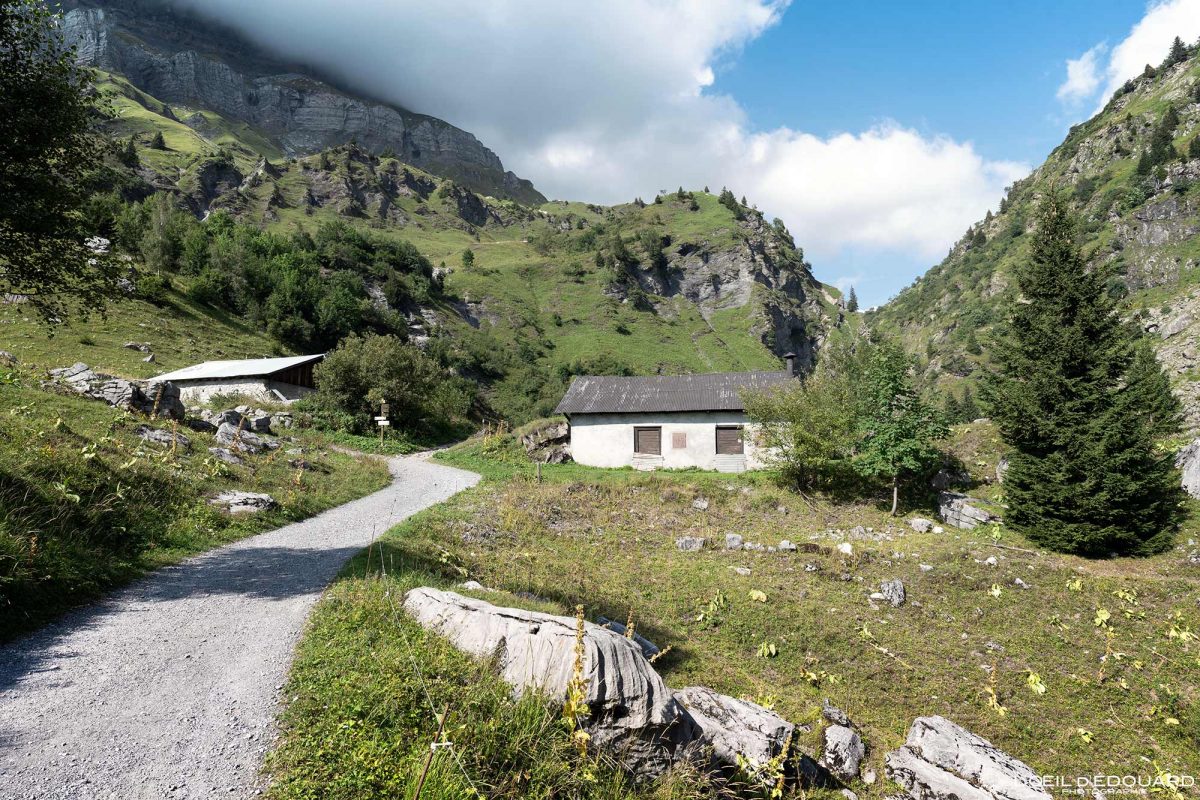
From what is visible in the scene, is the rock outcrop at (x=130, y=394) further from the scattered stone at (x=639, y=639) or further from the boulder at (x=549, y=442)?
the scattered stone at (x=639, y=639)

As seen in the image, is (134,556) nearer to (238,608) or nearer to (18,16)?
(238,608)

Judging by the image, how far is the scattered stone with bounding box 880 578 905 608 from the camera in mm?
12672

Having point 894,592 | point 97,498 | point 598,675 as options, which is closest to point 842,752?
point 598,675

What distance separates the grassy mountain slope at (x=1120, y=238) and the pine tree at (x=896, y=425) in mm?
4291

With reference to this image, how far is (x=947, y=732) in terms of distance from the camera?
24.0 ft

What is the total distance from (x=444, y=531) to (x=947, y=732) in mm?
12337

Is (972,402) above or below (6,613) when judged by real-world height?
above

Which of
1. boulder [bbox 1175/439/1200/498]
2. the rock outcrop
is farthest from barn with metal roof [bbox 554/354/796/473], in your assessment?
the rock outcrop

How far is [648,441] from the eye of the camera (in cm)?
2931

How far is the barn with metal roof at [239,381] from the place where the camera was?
114ft

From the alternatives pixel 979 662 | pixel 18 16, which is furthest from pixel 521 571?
pixel 18 16

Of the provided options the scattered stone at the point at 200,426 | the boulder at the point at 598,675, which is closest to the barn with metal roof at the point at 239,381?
the scattered stone at the point at 200,426

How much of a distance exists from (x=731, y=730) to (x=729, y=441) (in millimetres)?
22825

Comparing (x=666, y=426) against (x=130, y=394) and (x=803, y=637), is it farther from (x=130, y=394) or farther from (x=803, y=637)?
(x=130, y=394)
